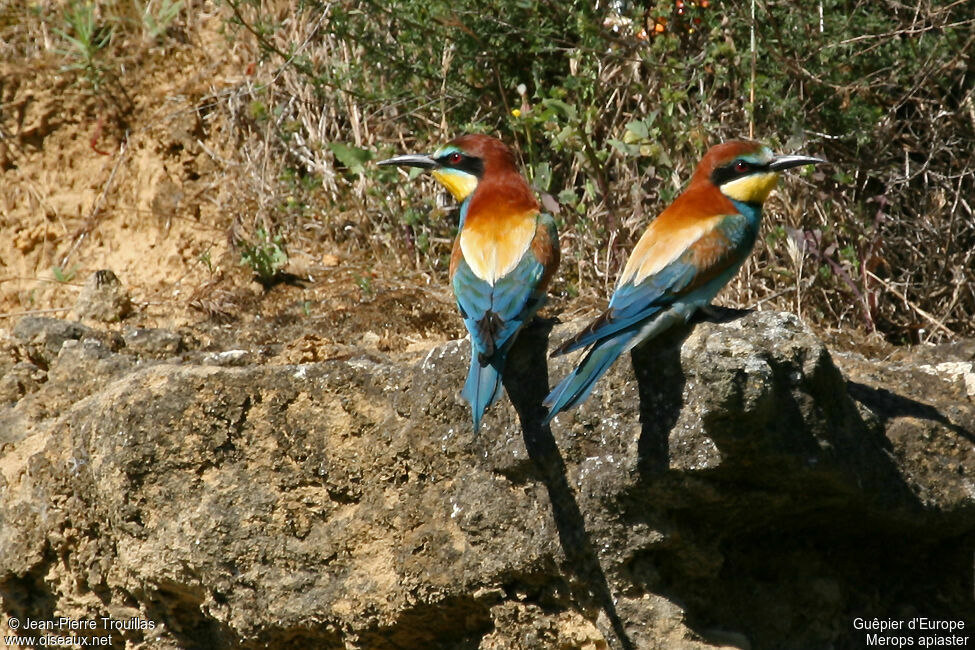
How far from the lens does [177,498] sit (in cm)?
271

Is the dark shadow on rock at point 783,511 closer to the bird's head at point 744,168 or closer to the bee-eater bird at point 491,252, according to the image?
the bee-eater bird at point 491,252

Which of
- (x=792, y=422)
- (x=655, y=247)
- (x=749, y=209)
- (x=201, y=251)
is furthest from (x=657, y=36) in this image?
(x=792, y=422)

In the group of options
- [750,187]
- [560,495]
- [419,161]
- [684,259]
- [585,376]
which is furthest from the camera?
[419,161]

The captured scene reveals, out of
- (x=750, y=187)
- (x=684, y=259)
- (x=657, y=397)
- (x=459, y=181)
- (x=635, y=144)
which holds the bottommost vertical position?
(x=657, y=397)

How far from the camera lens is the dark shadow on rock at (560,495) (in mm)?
2396

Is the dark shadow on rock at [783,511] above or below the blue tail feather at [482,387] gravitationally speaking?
below

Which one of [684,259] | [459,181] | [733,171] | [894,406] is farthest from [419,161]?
[894,406]

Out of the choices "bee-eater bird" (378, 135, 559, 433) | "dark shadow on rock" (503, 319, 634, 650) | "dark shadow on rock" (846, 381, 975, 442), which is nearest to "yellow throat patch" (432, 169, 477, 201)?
"bee-eater bird" (378, 135, 559, 433)

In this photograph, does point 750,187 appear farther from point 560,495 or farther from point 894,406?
point 560,495

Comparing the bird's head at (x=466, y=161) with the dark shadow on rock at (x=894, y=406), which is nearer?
the dark shadow on rock at (x=894, y=406)

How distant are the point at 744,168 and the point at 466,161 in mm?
822

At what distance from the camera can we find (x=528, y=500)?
96.9 inches

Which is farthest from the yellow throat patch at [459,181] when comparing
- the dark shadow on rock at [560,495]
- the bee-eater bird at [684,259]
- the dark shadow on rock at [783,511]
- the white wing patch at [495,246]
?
the dark shadow on rock at [783,511]

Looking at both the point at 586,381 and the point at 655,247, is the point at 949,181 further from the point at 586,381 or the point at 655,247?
the point at 586,381
